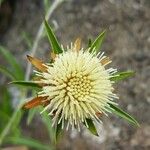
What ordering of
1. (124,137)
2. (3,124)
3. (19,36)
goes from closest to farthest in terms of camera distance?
(124,137)
(3,124)
(19,36)

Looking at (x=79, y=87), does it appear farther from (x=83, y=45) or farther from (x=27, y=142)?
(x=83, y=45)

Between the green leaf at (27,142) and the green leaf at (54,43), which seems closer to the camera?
the green leaf at (54,43)

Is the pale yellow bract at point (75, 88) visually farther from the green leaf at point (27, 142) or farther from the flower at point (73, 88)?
the green leaf at point (27, 142)

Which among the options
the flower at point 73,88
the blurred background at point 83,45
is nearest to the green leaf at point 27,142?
the blurred background at point 83,45

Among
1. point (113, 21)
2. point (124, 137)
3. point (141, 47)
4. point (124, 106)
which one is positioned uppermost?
point (113, 21)

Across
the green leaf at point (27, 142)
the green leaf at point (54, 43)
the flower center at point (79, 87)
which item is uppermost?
the green leaf at point (54, 43)

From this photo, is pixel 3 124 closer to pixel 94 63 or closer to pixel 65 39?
pixel 65 39

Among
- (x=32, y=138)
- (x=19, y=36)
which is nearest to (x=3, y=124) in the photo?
(x=32, y=138)
